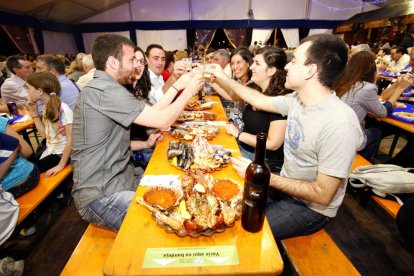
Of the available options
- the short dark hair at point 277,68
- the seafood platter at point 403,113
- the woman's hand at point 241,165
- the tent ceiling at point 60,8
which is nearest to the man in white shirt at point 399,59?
the seafood platter at point 403,113

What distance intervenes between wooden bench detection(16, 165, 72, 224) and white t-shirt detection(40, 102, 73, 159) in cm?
38

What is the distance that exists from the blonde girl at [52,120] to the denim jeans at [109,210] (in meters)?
1.25

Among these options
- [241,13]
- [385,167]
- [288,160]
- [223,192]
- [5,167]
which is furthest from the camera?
[241,13]

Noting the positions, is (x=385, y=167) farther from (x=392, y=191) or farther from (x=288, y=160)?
(x=288, y=160)

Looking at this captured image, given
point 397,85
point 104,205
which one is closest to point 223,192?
point 104,205

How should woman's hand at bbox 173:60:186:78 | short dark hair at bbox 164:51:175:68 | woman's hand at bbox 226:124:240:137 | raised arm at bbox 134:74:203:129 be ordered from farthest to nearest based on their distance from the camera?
1. short dark hair at bbox 164:51:175:68
2. woman's hand at bbox 173:60:186:78
3. woman's hand at bbox 226:124:240:137
4. raised arm at bbox 134:74:203:129

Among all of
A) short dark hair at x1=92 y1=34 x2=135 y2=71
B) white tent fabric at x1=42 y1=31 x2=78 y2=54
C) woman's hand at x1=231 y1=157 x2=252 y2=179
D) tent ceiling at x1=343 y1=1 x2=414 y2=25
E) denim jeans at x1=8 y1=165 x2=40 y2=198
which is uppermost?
tent ceiling at x1=343 y1=1 x2=414 y2=25

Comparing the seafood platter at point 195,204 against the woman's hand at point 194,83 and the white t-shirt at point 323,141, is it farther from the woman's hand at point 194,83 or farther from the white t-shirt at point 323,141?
the woman's hand at point 194,83

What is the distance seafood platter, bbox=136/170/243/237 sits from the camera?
1.01 meters

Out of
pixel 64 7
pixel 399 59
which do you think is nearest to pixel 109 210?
pixel 399 59

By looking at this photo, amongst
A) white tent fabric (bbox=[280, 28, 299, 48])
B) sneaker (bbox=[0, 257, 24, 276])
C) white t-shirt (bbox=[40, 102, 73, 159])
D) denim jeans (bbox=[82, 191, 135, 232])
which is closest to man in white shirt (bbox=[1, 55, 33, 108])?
white t-shirt (bbox=[40, 102, 73, 159])

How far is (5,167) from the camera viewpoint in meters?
1.87

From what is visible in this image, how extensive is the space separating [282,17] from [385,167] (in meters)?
16.0

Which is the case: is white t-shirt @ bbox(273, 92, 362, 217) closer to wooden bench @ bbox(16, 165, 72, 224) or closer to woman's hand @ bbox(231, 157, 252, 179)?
woman's hand @ bbox(231, 157, 252, 179)
